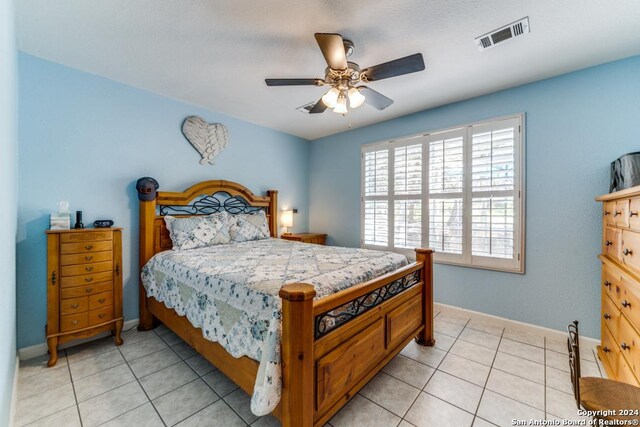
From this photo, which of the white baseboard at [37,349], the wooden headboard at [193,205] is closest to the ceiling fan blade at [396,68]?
the wooden headboard at [193,205]

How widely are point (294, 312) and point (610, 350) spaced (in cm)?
250

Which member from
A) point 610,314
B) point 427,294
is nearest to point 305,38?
point 427,294

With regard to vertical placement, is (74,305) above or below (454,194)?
below

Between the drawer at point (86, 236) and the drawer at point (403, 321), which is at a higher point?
the drawer at point (86, 236)

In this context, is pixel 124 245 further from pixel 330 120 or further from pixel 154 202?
pixel 330 120

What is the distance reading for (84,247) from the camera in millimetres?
2348

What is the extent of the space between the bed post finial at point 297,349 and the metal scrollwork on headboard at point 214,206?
2.61 m

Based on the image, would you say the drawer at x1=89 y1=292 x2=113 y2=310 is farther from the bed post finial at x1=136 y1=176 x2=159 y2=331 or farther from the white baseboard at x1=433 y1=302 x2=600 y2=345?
the white baseboard at x1=433 y1=302 x2=600 y2=345

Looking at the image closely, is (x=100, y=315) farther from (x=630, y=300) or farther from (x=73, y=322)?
(x=630, y=300)

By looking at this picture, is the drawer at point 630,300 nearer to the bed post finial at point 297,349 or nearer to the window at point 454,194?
the window at point 454,194

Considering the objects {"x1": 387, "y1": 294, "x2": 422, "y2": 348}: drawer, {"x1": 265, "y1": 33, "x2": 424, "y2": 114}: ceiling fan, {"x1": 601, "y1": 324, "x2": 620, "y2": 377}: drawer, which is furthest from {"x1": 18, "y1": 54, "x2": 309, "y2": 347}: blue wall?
{"x1": 601, "y1": 324, "x2": 620, "y2": 377}: drawer

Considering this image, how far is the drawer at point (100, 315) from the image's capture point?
2.39m

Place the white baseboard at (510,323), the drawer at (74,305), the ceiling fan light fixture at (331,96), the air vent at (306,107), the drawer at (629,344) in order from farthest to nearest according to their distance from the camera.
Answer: the air vent at (306,107)
the white baseboard at (510,323)
the drawer at (74,305)
the ceiling fan light fixture at (331,96)
the drawer at (629,344)

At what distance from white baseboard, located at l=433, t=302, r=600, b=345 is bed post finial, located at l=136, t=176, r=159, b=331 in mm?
3569
